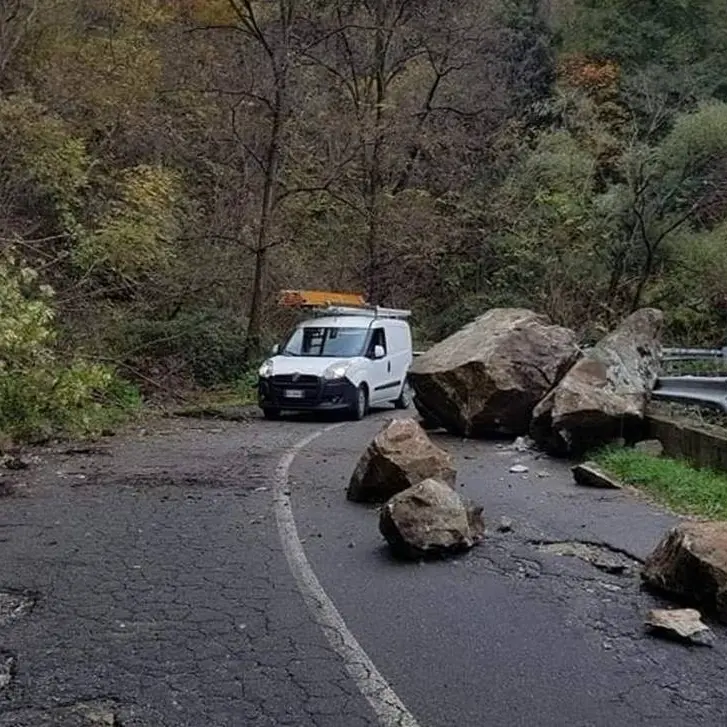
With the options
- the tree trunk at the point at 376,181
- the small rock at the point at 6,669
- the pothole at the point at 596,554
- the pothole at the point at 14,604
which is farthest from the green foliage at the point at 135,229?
A: the small rock at the point at 6,669

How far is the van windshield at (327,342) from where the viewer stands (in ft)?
62.7

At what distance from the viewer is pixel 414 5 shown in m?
30.7

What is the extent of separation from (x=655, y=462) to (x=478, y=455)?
2.87 meters

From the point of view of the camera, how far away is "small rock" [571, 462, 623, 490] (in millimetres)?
9969

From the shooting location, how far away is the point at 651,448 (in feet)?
37.6

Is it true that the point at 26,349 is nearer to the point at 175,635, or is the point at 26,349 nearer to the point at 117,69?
the point at 175,635

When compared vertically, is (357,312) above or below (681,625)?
above

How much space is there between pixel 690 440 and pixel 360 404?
8573 mm

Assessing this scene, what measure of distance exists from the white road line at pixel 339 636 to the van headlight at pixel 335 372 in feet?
29.7

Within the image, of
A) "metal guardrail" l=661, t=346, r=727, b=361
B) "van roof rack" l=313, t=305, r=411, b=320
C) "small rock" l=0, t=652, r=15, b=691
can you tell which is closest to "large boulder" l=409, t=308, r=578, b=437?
"metal guardrail" l=661, t=346, r=727, b=361

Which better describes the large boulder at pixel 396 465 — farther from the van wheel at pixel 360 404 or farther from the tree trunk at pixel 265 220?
the tree trunk at pixel 265 220

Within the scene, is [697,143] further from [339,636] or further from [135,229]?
[339,636]

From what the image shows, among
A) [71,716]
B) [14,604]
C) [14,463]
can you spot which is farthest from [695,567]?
[14,463]

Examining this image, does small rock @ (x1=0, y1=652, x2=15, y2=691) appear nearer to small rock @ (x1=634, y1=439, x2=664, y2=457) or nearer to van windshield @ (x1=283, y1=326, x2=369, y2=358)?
small rock @ (x1=634, y1=439, x2=664, y2=457)
